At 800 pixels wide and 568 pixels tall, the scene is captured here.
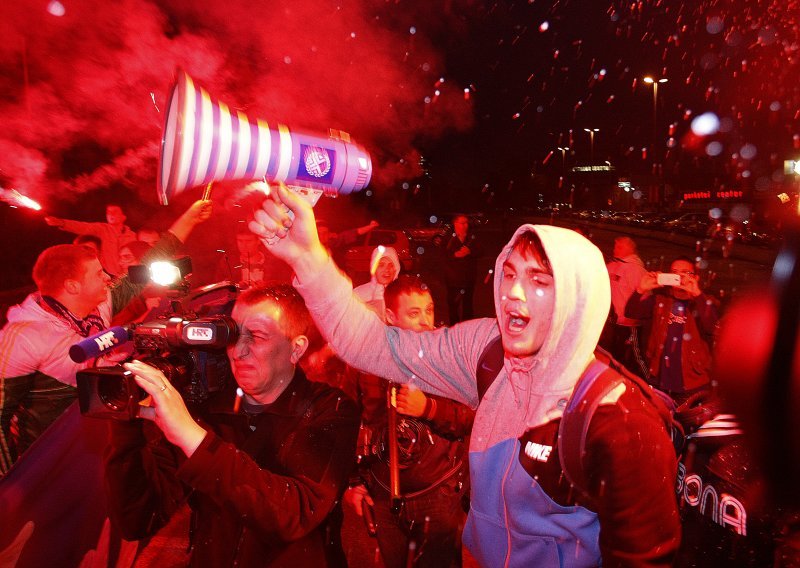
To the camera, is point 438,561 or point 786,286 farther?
point 438,561

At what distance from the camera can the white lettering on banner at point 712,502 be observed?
77.0 inches

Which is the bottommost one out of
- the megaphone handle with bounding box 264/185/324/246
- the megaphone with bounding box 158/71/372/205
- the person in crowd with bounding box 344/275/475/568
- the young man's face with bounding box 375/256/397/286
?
the person in crowd with bounding box 344/275/475/568

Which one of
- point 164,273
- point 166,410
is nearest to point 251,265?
point 164,273

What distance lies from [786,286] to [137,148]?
1414 centimetres

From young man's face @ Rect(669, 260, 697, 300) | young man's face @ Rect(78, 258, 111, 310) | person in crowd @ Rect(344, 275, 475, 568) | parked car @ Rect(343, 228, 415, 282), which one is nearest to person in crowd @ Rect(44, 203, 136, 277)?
young man's face @ Rect(78, 258, 111, 310)

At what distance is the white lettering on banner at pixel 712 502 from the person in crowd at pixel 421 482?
3.35 feet

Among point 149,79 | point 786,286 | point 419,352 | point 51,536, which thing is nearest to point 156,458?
point 51,536

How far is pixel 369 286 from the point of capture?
5.03 metres

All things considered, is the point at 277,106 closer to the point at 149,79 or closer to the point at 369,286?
the point at 149,79

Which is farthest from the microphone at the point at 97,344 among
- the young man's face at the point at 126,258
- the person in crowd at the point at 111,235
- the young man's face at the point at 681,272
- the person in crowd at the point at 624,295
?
the person in crowd at the point at 111,235

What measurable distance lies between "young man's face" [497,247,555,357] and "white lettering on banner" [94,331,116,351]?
4.63ft

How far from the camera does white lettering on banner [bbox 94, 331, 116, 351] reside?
6.38 feet

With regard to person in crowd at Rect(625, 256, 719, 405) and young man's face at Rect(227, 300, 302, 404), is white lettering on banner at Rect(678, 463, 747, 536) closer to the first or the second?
young man's face at Rect(227, 300, 302, 404)

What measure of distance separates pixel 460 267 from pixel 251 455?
734cm
